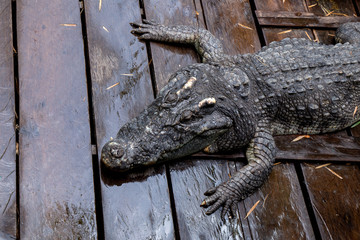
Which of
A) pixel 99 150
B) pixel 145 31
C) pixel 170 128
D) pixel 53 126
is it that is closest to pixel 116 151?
pixel 99 150

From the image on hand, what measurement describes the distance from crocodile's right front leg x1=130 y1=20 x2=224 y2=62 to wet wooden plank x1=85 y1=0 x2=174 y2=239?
0.10 meters

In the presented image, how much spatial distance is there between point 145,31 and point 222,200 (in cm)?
147

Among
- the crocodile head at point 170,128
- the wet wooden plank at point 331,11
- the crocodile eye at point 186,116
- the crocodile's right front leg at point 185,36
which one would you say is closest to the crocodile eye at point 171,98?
the crocodile head at point 170,128

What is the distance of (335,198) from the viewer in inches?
106

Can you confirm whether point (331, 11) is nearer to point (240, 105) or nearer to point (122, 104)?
point (240, 105)

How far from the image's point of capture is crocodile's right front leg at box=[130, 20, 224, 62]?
3008mm

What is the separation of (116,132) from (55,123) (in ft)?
1.34

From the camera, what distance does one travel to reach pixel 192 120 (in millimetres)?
2463

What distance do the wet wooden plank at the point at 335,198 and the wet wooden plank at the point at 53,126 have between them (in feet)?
5.08

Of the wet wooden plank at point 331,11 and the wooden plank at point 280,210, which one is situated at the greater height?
the wet wooden plank at point 331,11

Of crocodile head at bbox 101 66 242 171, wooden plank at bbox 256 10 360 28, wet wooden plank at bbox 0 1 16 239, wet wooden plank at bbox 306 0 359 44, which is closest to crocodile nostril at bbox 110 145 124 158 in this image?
crocodile head at bbox 101 66 242 171

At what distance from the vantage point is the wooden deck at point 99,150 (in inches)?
89.4

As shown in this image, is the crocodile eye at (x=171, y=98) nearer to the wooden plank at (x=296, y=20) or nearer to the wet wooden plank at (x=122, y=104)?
the wet wooden plank at (x=122, y=104)

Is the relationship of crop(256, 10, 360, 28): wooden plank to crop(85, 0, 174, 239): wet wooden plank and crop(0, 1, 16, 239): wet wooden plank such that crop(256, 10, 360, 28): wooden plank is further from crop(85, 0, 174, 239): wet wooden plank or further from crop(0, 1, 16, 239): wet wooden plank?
crop(0, 1, 16, 239): wet wooden plank
